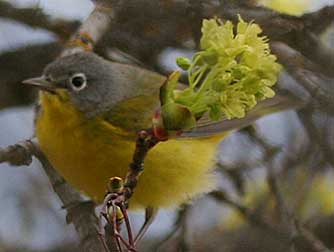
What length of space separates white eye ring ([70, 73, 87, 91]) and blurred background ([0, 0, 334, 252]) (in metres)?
0.24

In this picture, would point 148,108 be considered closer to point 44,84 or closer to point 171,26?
point 171,26

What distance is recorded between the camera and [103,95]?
272cm

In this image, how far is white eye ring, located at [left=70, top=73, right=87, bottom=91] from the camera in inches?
100

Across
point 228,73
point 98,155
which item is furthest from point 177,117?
point 98,155

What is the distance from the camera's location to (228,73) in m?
1.10

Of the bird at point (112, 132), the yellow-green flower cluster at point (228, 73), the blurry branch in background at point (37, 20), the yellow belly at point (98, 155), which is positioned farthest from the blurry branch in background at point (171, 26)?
the yellow-green flower cluster at point (228, 73)

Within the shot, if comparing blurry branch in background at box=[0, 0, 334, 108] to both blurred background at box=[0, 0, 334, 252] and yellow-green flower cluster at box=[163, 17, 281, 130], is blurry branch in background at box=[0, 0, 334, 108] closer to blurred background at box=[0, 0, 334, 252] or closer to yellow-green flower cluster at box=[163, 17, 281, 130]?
blurred background at box=[0, 0, 334, 252]

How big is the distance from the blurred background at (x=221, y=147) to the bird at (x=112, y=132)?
0.28 feet

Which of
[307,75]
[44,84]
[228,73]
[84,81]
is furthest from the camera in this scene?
[84,81]

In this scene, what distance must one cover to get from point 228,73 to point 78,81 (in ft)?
5.09

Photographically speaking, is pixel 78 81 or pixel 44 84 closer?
pixel 44 84

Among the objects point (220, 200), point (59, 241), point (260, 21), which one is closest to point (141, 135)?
point (260, 21)

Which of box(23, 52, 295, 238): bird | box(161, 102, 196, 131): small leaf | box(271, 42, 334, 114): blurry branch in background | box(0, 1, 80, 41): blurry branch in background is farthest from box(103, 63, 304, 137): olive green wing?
box(161, 102, 196, 131): small leaf

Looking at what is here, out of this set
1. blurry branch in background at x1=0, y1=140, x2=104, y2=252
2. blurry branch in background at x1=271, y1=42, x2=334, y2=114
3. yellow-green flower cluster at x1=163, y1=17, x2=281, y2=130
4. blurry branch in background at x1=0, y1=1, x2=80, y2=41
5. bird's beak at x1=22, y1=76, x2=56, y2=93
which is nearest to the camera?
yellow-green flower cluster at x1=163, y1=17, x2=281, y2=130
